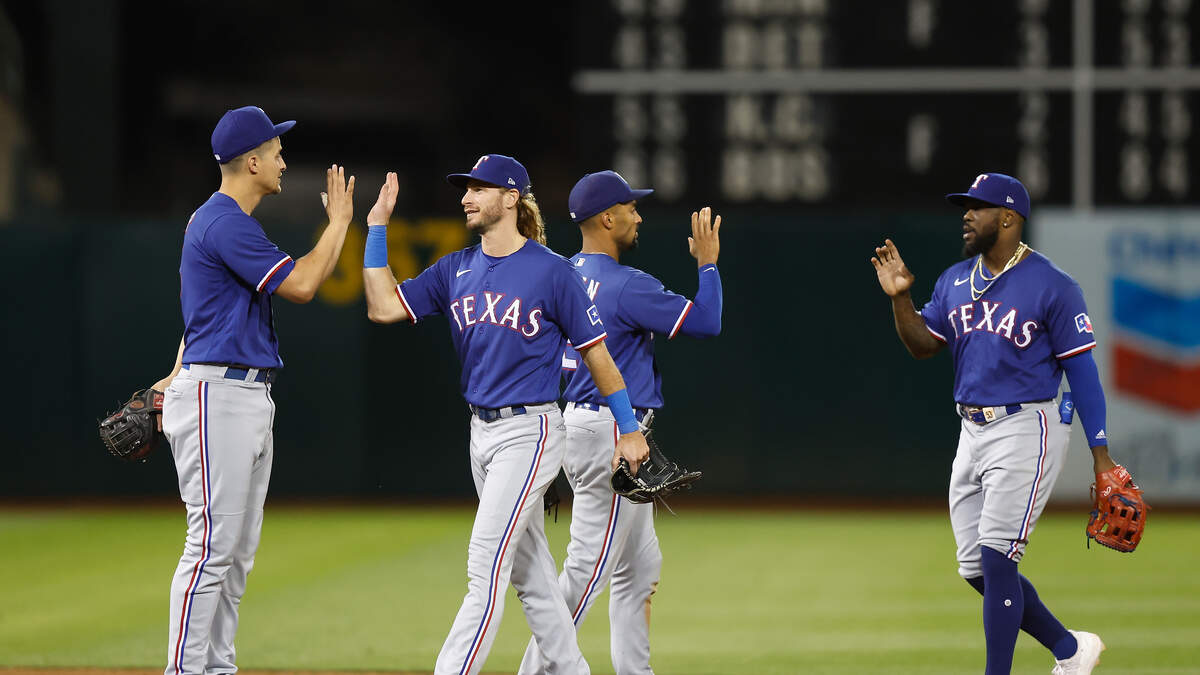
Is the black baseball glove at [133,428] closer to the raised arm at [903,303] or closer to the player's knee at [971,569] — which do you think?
the raised arm at [903,303]

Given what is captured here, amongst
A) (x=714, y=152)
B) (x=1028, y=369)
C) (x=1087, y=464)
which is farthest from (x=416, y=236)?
(x=1028, y=369)

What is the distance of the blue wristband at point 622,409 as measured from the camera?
480cm

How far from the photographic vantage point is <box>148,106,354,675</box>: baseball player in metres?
4.75

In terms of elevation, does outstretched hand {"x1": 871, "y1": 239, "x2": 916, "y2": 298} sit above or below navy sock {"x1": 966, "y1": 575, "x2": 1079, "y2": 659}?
above

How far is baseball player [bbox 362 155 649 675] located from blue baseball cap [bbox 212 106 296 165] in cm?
47

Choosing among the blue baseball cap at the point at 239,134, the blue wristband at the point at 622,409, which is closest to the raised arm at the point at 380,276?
the blue baseball cap at the point at 239,134

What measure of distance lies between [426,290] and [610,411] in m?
0.81

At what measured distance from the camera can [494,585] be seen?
15.3 ft

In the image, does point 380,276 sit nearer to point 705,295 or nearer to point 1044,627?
point 705,295

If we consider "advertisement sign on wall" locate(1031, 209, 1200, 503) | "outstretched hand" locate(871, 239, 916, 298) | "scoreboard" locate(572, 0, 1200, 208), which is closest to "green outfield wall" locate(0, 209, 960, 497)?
"scoreboard" locate(572, 0, 1200, 208)

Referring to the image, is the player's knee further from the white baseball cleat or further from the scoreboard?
the scoreboard

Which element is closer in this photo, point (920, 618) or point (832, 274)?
point (920, 618)

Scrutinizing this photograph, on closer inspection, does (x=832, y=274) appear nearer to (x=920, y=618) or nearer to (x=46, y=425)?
(x=920, y=618)

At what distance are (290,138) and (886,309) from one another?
1088 centimetres
